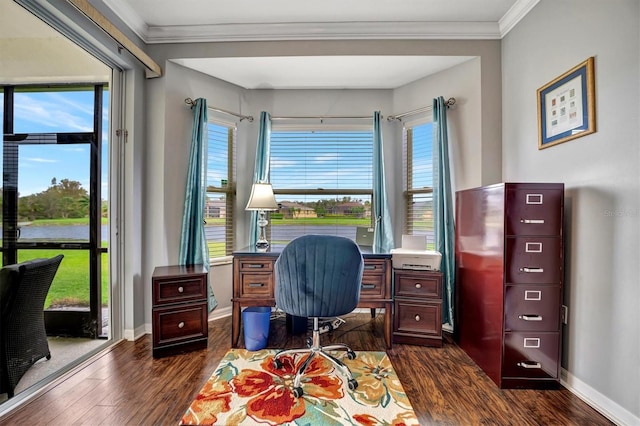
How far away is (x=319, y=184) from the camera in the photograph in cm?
331

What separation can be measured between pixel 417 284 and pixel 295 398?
1.32 meters

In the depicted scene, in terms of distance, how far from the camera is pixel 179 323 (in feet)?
7.39

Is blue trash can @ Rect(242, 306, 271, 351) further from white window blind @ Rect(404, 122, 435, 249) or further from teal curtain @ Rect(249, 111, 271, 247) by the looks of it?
white window blind @ Rect(404, 122, 435, 249)

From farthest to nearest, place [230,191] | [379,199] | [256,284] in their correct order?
1. [230,191]
2. [379,199]
3. [256,284]

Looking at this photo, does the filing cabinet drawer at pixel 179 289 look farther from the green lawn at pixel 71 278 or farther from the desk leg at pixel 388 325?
the desk leg at pixel 388 325

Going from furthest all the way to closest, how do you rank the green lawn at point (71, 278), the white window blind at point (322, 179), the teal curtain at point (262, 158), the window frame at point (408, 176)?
the white window blind at point (322, 179), the window frame at point (408, 176), the teal curtain at point (262, 158), the green lawn at point (71, 278)

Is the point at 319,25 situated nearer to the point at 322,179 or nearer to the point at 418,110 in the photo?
the point at 418,110

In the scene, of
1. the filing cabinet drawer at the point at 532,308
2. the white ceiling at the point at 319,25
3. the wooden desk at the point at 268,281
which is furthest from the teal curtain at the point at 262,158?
the filing cabinet drawer at the point at 532,308

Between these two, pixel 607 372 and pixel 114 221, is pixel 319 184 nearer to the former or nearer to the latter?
pixel 114 221

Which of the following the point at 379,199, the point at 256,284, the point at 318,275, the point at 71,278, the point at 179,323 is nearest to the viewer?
the point at 318,275

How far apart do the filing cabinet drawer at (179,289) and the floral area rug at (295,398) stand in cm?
56

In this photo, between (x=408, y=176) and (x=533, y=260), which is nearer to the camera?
(x=533, y=260)

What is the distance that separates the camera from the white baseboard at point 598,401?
59.2 inches

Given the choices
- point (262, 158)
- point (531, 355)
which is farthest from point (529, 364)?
point (262, 158)
